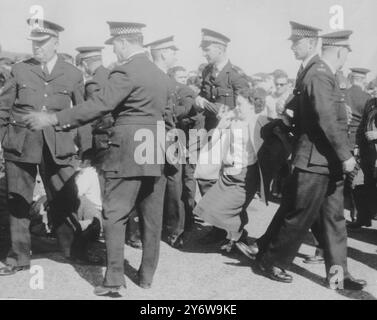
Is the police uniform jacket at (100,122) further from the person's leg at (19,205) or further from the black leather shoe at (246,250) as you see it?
the black leather shoe at (246,250)

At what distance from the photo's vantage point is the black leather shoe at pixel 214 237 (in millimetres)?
6070

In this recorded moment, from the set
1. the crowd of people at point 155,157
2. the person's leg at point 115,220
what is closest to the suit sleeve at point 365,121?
the crowd of people at point 155,157

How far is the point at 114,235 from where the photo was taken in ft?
14.4

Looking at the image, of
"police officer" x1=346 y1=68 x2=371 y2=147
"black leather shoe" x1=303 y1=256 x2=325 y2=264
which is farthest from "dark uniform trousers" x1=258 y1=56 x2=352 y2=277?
"police officer" x1=346 y1=68 x2=371 y2=147

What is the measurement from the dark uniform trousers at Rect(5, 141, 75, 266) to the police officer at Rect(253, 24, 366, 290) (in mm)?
1996

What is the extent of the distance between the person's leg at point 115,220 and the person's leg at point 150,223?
25cm

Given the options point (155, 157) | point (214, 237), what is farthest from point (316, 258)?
point (155, 157)

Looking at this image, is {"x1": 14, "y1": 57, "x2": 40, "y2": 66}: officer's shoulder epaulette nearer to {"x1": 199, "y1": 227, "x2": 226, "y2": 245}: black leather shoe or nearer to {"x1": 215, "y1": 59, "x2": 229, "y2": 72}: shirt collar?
{"x1": 199, "y1": 227, "x2": 226, "y2": 245}: black leather shoe

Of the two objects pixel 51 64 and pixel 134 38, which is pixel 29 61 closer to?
pixel 51 64

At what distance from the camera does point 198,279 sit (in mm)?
4895

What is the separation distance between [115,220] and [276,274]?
1501 mm

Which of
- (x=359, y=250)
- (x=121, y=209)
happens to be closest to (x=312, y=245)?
(x=359, y=250)

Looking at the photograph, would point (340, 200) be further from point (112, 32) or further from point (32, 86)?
point (32, 86)
